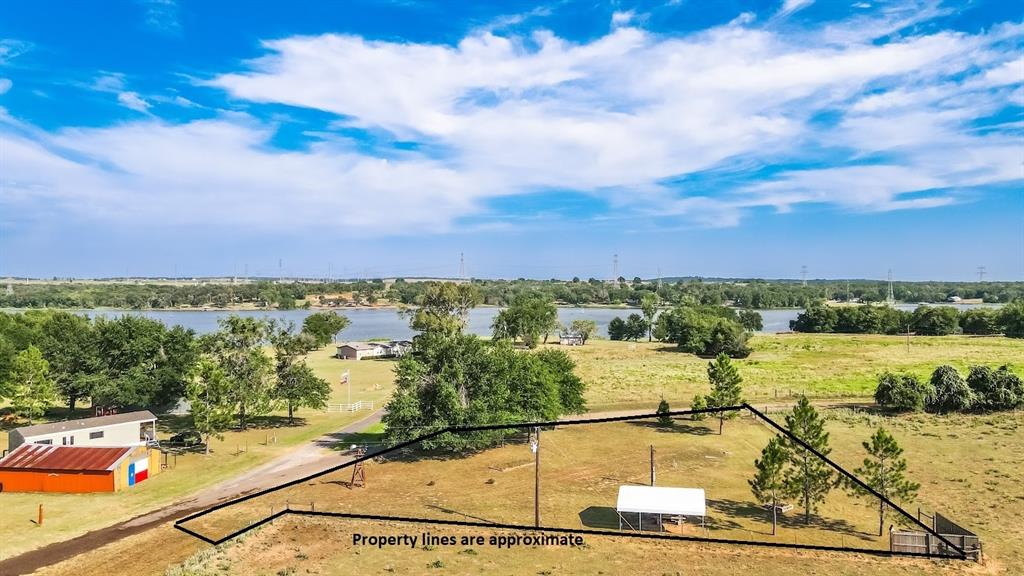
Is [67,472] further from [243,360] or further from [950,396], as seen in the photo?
[950,396]

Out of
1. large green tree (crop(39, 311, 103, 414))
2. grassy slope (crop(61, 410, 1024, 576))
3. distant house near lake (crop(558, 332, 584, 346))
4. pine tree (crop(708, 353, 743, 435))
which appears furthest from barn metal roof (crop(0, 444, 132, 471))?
distant house near lake (crop(558, 332, 584, 346))

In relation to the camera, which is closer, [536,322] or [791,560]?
[791,560]

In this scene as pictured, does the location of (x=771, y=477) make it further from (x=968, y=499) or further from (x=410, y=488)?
(x=410, y=488)

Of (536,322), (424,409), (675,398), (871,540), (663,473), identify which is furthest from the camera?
(536,322)

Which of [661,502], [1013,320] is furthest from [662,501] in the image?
[1013,320]

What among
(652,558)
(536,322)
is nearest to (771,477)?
(652,558)

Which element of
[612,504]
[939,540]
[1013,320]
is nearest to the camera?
[939,540]
